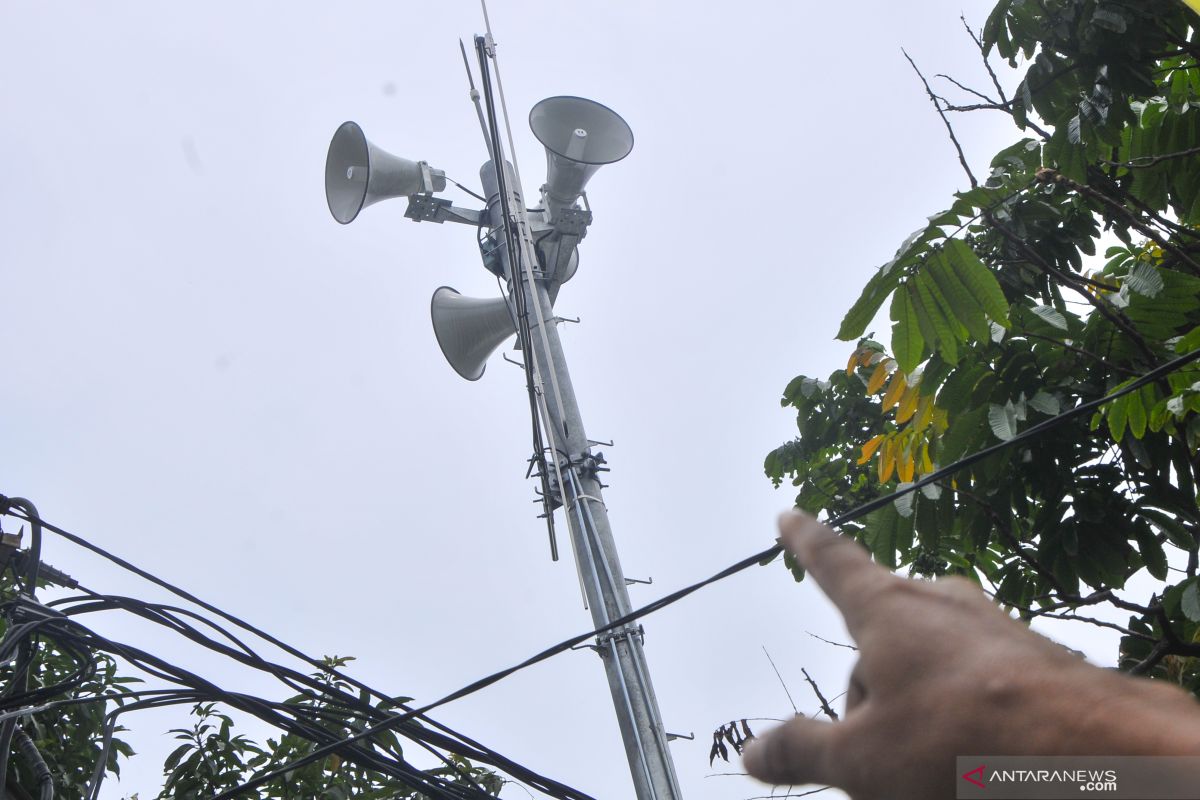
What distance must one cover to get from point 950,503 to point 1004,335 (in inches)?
24.1

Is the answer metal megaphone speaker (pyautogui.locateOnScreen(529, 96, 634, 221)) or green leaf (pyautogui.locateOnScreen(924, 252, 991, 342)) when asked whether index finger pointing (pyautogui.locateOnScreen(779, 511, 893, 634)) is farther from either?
metal megaphone speaker (pyautogui.locateOnScreen(529, 96, 634, 221))

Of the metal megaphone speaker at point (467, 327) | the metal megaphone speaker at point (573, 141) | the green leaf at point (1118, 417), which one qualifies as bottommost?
the green leaf at point (1118, 417)

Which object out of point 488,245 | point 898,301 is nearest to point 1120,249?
point 898,301

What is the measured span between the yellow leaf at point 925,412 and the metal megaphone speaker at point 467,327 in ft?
9.34

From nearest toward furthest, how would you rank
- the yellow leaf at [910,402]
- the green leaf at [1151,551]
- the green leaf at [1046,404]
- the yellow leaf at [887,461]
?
the green leaf at [1046,404]
the green leaf at [1151,551]
the yellow leaf at [910,402]
the yellow leaf at [887,461]

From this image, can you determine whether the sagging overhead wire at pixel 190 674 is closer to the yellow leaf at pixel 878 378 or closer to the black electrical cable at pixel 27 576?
the black electrical cable at pixel 27 576

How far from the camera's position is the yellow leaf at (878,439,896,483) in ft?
13.4

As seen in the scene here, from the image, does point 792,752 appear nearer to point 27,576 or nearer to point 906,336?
point 906,336

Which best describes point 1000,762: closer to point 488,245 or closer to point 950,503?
point 950,503

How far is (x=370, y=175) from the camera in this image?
5.93m

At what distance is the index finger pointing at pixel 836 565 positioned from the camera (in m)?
0.77

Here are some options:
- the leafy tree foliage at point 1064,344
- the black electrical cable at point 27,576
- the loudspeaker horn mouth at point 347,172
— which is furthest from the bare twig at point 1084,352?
the loudspeaker horn mouth at point 347,172

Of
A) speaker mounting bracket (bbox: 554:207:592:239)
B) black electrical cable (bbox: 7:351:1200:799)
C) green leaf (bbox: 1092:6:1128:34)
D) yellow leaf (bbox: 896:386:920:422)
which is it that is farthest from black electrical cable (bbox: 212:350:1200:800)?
speaker mounting bracket (bbox: 554:207:592:239)

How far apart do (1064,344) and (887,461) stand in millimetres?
875
